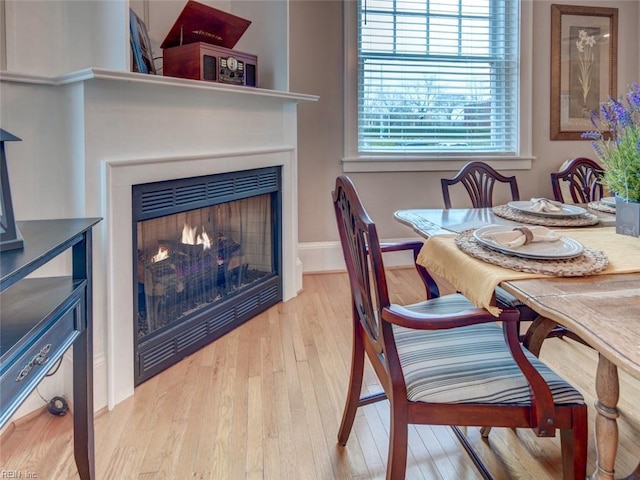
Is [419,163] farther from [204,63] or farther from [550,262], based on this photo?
[550,262]

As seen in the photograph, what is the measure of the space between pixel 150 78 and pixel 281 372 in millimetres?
1395

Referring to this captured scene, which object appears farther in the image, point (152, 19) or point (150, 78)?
point (152, 19)

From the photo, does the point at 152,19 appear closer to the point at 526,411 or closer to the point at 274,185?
the point at 274,185

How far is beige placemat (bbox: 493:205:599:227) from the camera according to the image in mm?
1743

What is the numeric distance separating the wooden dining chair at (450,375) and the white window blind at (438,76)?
2.66 m

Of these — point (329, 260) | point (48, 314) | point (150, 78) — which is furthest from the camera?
point (329, 260)

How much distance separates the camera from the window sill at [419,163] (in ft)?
12.4

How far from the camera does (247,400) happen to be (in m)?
1.96

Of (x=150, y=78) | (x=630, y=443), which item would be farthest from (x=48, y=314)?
(x=630, y=443)

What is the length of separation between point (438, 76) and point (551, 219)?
7.83 ft

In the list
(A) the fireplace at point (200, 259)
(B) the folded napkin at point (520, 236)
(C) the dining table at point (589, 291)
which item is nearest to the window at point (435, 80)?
(A) the fireplace at point (200, 259)

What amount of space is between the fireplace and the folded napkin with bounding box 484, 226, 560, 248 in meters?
1.44

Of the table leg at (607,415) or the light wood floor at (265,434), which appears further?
the light wood floor at (265,434)

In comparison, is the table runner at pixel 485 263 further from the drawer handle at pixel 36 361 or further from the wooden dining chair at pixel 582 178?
the wooden dining chair at pixel 582 178
